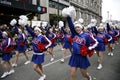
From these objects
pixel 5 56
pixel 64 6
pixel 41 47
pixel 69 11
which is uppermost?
pixel 64 6

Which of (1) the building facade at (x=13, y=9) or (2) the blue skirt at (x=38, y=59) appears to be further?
(1) the building facade at (x=13, y=9)

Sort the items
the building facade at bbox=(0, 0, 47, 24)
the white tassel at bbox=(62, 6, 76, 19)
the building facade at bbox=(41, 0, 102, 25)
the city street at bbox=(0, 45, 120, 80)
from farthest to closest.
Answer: the building facade at bbox=(41, 0, 102, 25), the building facade at bbox=(0, 0, 47, 24), the city street at bbox=(0, 45, 120, 80), the white tassel at bbox=(62, 6, 76, 19)

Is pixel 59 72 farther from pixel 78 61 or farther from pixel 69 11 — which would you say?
pixel 69 11

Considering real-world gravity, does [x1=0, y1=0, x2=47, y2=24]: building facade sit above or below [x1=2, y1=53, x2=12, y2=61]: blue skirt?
above

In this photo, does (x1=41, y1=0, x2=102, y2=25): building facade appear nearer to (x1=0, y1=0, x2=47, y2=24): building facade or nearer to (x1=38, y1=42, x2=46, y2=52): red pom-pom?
(x1=0, y1=0, x2=47, y2=24): building facade

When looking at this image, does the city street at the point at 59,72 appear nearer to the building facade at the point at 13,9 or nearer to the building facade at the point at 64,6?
the building facade at the point at 13,9

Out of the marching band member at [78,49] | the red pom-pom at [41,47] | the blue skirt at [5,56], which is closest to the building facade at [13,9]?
the blue skirt at [5,56]

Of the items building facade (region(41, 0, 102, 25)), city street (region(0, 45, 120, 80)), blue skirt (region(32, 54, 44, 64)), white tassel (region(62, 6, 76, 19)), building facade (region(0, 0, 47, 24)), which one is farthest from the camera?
building facade (region(41, 0, 102, 25))

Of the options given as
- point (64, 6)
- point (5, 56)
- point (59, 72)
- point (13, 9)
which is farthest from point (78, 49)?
point (64, 6)

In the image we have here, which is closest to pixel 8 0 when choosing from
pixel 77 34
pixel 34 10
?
pixel 34 10

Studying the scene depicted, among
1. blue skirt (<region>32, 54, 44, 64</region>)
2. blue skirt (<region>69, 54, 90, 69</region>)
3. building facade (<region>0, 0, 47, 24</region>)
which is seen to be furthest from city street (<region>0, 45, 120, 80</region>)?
building facade (<region>0, 0, 47, 24</region>)

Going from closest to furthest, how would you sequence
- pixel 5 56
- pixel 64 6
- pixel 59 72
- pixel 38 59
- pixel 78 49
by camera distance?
pixel 78 49 < pixel 38 59 < pixel 5 56 < pixel 59 72 < pixel 64 6

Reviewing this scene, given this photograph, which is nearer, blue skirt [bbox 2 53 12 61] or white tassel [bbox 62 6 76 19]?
white tassel [bbox 62 6 76 19]

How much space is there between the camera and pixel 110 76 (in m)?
9.96
